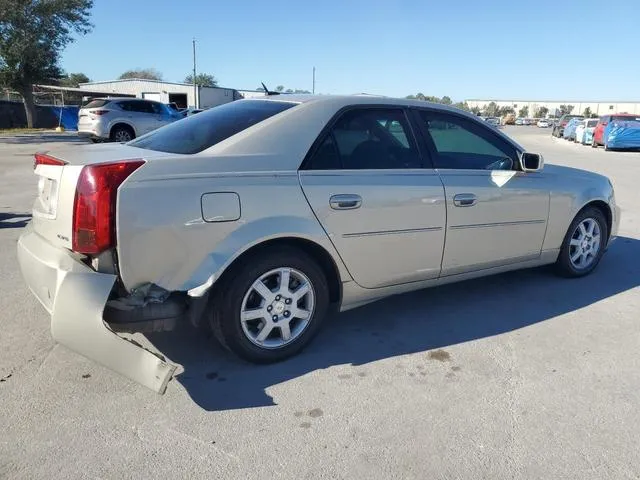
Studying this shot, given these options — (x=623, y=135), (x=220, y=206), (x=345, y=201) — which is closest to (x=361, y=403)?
(x=345, y=201)

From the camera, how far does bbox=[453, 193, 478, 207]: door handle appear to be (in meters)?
3.85

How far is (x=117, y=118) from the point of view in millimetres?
18859

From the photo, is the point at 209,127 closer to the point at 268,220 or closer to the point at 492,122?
the point at 268,220

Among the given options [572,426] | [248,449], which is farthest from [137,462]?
[572,426]

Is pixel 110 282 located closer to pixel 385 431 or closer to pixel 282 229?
pixel 282 229

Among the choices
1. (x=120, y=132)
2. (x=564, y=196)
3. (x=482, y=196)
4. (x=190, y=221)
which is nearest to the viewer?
(x=190, y=221)

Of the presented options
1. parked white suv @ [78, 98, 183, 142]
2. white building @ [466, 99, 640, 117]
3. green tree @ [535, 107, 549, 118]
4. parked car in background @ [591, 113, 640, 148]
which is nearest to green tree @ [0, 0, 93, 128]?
parked white suv @ [78, 98, 183, 142]

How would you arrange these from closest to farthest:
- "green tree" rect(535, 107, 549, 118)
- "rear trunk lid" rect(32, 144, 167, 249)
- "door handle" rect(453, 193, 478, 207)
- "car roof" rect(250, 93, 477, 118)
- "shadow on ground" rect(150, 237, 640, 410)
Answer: "rear trunk lid" rect(32, 144, 167, 249) → "shadow on ground" rect(150, 237, 640, 410) → "car roof" rect(250, 93, 477, 118) → "door handle" rect(453, 193, 478, 207) → "green tree" rect(535, 107, 549, 118)

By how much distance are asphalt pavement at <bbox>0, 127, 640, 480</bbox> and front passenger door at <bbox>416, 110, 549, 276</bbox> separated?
1.64 feet

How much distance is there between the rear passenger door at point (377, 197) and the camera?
3336 mm

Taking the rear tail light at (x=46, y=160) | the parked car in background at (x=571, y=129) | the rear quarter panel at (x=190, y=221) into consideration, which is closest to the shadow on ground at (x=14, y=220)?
the rear tail light at (x=46, y=160)

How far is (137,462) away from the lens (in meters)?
2.44

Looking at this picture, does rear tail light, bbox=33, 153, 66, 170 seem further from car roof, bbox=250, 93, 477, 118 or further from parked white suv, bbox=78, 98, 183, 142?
parked white suv, bbox=78, 98, 183, 142

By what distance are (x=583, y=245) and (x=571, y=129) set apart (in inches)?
1308
